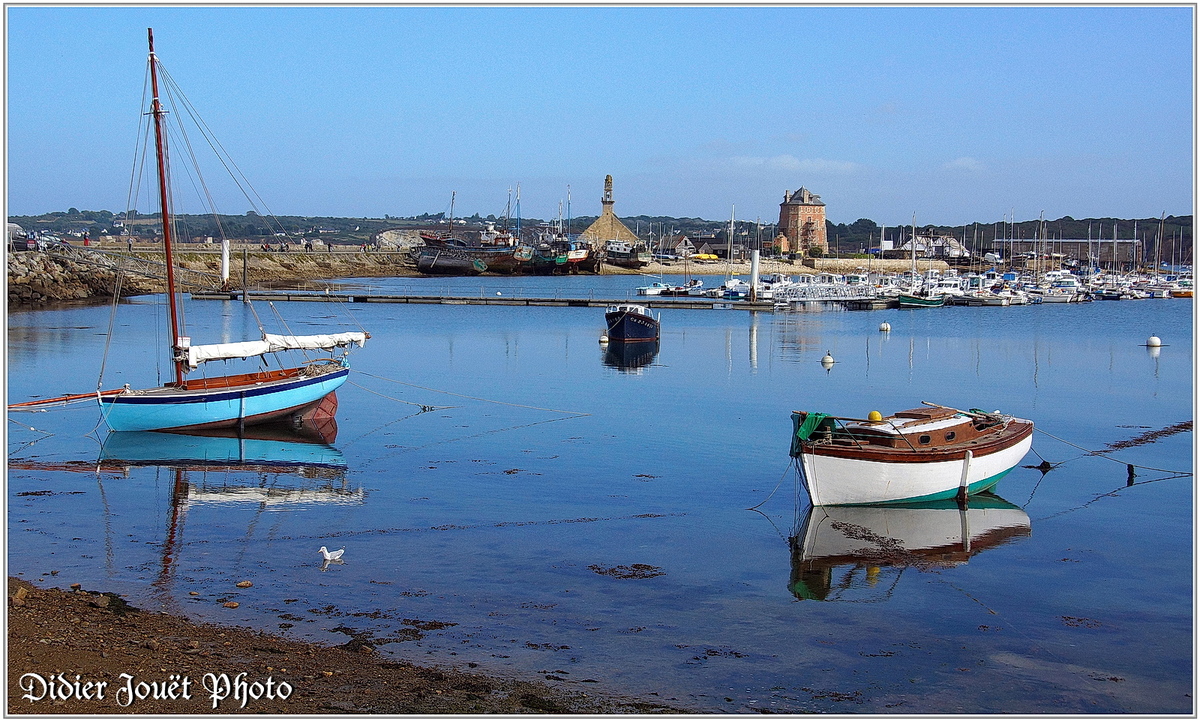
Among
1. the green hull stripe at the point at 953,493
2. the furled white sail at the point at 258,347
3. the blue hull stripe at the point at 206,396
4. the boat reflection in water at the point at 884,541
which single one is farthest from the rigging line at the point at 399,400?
the green hull stripe at the point at 953,493

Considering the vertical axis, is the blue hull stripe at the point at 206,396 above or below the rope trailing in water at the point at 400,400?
above

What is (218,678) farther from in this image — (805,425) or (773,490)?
(773,490)

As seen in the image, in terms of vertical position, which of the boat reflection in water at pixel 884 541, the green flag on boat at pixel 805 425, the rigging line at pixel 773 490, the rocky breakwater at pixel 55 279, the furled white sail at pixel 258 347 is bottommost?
the boat reflection in water at pixel 884 541

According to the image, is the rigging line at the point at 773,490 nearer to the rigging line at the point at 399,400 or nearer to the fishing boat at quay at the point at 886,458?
the fishing boat at quay at the point at 886,458

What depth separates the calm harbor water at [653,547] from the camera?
459 inches

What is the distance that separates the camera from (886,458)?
18438 mm

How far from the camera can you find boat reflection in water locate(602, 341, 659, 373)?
4428 cm

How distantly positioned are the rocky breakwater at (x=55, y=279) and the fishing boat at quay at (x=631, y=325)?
43.0 m

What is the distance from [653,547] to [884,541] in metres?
4.03

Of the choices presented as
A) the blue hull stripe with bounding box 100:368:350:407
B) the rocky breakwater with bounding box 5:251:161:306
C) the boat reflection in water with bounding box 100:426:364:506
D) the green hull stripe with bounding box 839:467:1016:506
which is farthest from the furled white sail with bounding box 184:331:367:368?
the rocky breakwater with bounding box 5:251:161:306

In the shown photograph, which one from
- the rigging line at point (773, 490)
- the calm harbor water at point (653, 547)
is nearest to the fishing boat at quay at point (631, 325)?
the calm harbor water at point (653, 547)

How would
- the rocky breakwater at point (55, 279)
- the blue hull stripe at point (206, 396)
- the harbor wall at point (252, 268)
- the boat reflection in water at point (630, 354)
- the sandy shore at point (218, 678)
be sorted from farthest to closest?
the harbor wall at point (252, 268) → the rocky breakwater at point (55, 279) → the boat reflection in water at point (630, 354) → the blue hull stripe at point (206, 396) → the sandy shore at point (218, 678)

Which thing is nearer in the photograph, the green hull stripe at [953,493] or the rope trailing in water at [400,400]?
the green hull stripe at [953,493]

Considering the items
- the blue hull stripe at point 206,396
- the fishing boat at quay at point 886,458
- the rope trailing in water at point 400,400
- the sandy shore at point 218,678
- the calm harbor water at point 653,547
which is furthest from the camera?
the rope trailing in water at point 400,400
